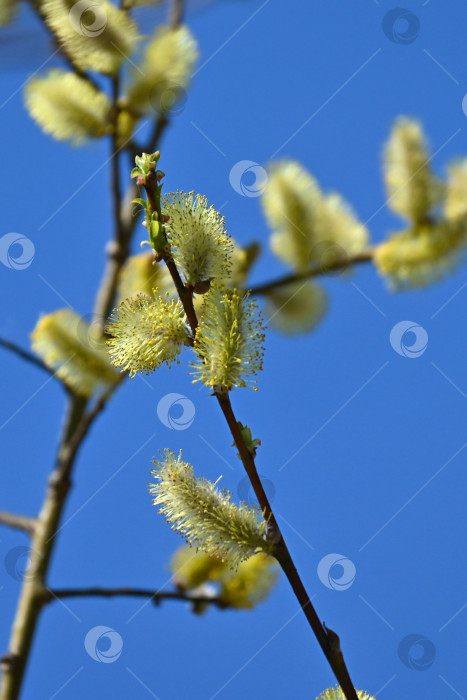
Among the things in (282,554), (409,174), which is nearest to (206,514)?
(282,554)

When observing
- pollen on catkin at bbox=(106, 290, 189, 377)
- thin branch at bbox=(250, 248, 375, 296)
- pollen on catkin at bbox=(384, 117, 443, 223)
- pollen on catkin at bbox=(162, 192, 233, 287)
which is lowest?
pollen on catkin at bbox=(106, 290, 189, 377)

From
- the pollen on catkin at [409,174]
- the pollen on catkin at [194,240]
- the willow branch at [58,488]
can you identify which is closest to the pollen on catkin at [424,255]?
the pollen on catkin at [409,174]

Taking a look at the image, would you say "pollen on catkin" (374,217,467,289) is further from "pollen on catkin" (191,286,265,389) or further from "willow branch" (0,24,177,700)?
"pollen on catkin" (191,286,265,389)

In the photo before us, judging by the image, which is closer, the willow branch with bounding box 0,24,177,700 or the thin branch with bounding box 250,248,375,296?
the willow branch with bounding box 0,24,177,700

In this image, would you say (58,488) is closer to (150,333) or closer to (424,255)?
(424,255)

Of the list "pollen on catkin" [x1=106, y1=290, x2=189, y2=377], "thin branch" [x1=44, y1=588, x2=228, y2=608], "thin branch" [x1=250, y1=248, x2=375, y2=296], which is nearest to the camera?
"pollen on catkin" [x1=106, y1=290, x2=189, y2=377]

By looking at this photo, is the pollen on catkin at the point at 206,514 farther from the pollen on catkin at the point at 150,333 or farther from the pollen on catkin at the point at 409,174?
the pollen on catkin at the point at 409,174

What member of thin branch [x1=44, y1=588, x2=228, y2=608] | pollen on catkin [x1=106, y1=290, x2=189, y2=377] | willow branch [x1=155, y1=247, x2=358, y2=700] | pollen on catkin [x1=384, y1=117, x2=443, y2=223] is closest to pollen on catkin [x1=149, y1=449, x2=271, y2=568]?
willow branch [x1=155, y1=247, x2=358, y2=700]

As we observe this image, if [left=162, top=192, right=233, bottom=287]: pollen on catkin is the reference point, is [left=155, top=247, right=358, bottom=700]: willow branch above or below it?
below
